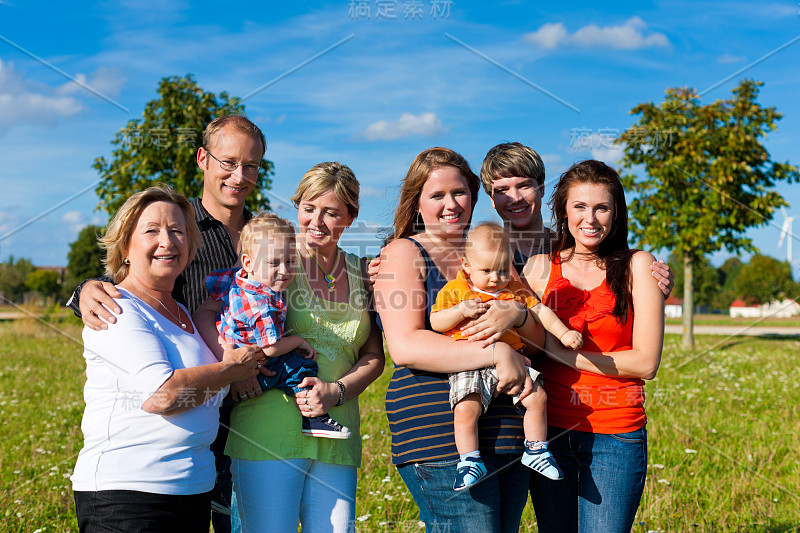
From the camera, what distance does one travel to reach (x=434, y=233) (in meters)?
2.62

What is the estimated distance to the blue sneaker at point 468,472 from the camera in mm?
2258

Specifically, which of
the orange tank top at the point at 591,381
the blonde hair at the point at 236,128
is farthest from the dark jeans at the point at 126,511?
the blonde hair at the point at 236,128

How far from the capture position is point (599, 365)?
2561 mm

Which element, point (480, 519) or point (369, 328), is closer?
point (480, 519)

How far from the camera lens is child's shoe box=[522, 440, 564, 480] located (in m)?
2.42

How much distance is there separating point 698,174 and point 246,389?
1391cm

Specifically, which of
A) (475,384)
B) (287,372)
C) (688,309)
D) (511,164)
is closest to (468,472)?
(475,384)

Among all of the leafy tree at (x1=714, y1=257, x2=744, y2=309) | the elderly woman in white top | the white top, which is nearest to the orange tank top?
the elderly woman in white top

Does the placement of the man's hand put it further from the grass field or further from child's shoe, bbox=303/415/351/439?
the grass field

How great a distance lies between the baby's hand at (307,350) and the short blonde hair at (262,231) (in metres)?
0.43

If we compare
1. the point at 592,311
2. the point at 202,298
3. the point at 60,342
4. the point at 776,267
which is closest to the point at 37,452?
the point at 202,298

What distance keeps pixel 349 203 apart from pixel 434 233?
1.39 ft

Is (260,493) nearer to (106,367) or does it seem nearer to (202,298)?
(106,367)

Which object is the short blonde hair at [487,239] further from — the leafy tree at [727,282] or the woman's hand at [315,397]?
the leafy tree at [727,282]
